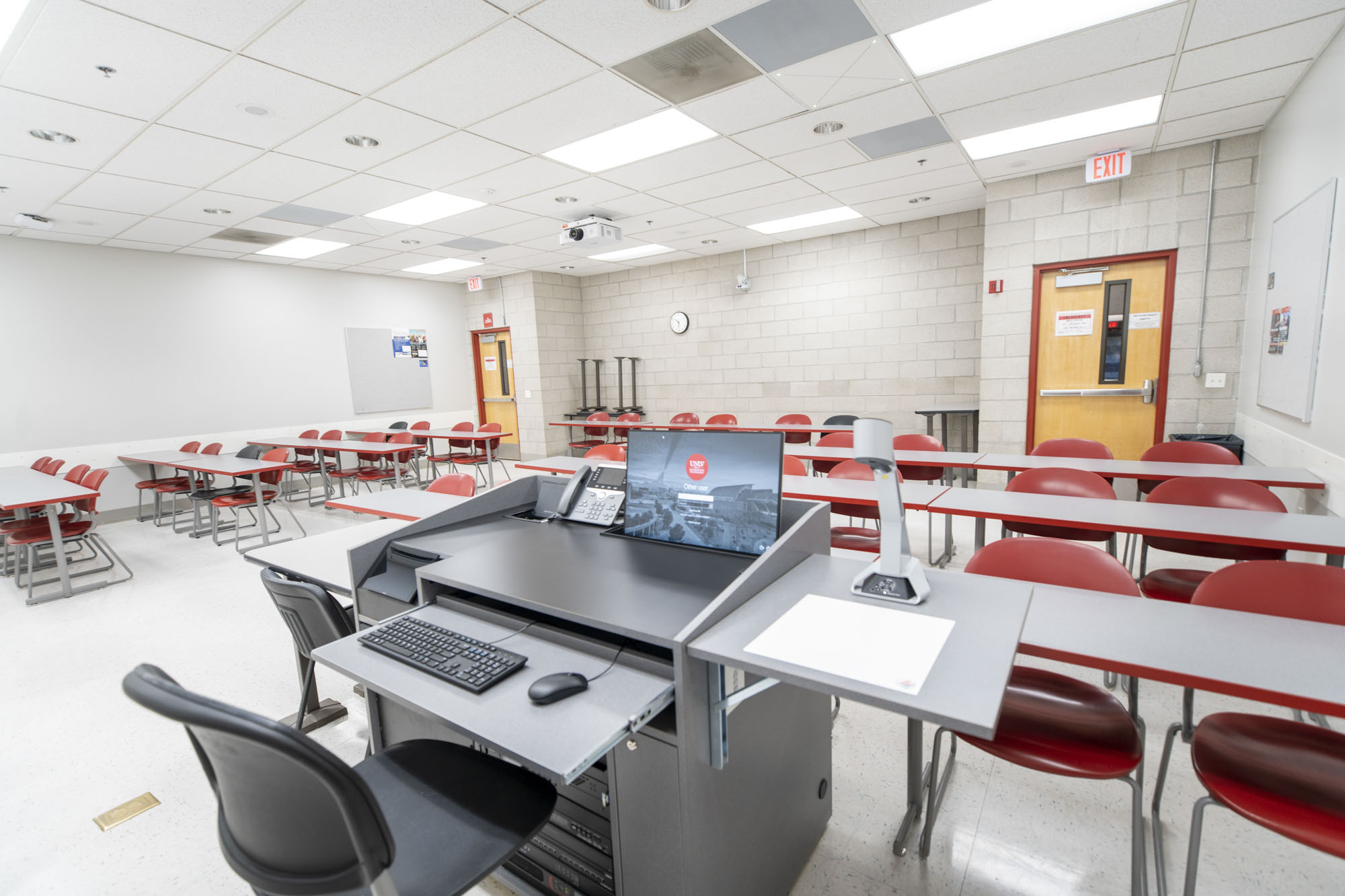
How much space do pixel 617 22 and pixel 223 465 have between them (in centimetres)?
523

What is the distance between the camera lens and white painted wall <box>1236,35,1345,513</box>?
9.27 ft

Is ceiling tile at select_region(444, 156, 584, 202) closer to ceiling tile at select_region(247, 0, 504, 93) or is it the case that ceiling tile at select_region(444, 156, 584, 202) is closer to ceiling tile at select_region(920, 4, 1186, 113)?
ceiling tile at select_region(247, 0, 504, 93)

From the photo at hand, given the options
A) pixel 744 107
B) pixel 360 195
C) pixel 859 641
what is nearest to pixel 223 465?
pixel 360 195

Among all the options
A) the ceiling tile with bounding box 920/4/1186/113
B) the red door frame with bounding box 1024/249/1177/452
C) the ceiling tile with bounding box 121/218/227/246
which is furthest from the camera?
the ceiling tile with bounding box 121/218/227/246

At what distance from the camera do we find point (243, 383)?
7.36 metres

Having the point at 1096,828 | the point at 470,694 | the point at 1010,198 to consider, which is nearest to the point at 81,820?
the point at 470,694


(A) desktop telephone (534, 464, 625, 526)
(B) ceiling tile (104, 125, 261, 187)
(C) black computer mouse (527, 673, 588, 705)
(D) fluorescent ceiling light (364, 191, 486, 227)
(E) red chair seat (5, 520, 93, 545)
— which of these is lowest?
(E) red chair seat (5, 520, 93, 545)

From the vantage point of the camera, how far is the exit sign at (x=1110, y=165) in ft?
15.0

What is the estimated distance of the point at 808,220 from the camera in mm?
6465

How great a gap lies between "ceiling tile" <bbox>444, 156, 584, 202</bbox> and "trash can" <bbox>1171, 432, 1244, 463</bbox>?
531cm

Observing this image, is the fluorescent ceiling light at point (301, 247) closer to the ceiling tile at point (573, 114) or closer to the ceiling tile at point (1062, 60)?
the ceiling tile at point (573, 114)

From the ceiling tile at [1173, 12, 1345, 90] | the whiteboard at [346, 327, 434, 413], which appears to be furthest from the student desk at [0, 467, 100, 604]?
the ceiling tile at [1173, 12, 1345, 90]

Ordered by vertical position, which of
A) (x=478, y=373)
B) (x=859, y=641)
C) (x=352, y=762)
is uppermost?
(x=478, y=373)

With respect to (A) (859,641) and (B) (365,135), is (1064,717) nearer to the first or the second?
(A) (859,641)
